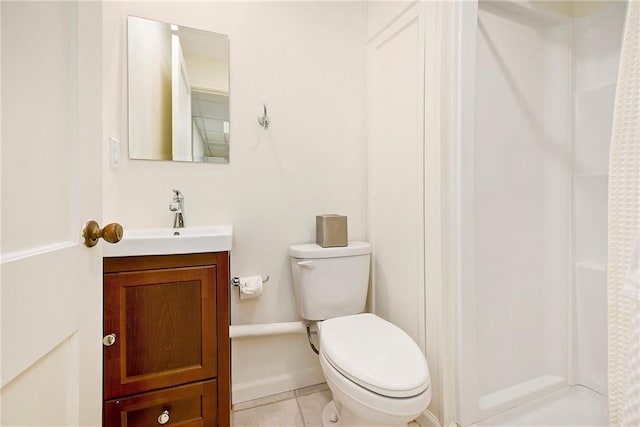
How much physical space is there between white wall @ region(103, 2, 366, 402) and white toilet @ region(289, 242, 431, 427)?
0.66ft

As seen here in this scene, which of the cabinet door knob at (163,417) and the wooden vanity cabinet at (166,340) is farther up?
the wooden vanity cabinet at (166,340)

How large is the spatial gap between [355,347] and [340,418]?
42 centimetres

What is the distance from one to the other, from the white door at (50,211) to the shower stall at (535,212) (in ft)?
3.84

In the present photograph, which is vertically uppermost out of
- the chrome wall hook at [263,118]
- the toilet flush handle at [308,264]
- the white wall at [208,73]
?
the white wall at [208,73]

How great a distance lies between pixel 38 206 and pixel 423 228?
47.6 inches

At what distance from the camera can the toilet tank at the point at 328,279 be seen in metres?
1.33

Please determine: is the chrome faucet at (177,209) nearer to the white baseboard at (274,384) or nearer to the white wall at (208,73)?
the white wall at (208,73)

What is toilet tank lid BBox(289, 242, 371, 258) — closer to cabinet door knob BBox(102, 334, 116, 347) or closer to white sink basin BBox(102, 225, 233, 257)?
white sink basin BBox(102, 225, 233, 257)

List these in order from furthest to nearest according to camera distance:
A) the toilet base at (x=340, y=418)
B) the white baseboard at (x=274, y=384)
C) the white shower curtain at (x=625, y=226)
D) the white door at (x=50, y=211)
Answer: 1. the white baseboard at (x=274, y=384)
2. the toilet base at (x=340, y=418)
3. the white shower curtain at (x=625, y=226)
4. the white door at (x=50, y=211)

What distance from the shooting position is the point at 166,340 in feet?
3.07

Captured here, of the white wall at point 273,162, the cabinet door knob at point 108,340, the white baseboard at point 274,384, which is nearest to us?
the cabinet door knob at point 108,340

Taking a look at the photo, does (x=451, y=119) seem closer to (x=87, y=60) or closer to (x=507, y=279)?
(x=507, y=279)

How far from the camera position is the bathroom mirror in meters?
Answer: 1.24

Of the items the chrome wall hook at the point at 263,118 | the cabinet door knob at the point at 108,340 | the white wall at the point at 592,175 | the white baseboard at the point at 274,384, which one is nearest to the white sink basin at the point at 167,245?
the cabinet door knob at the point at 108,340
